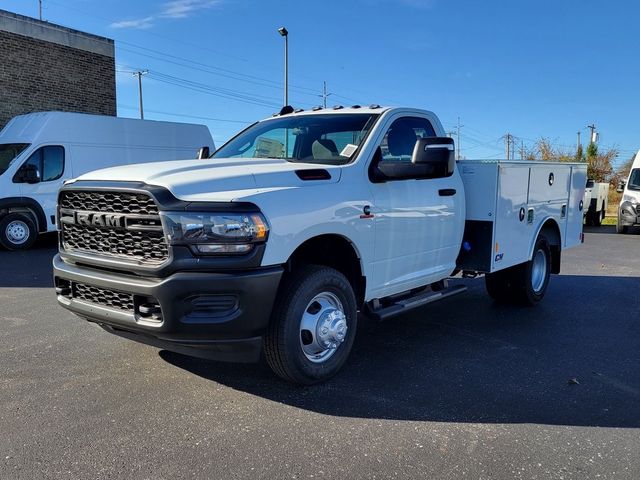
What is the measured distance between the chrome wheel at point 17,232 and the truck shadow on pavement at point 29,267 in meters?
0.27

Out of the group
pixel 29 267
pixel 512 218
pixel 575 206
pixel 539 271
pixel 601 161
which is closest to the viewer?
pixel 512 218

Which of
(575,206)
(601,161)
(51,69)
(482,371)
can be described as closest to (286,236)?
(482,371)

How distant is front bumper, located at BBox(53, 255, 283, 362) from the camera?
11.2ft

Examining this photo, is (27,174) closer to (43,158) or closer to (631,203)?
(43,158)

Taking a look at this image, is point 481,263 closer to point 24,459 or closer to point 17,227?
point 24,459

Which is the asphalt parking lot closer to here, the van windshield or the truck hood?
the truck hood

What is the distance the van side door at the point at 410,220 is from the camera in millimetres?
4523

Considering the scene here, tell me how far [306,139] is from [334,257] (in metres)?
1.23

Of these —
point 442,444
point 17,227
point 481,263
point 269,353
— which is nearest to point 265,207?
point 269,353

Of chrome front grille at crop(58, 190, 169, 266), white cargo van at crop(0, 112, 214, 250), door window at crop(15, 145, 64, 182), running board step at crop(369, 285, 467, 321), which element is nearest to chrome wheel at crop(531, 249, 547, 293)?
running board step at crop(369, 285, 467, 321)

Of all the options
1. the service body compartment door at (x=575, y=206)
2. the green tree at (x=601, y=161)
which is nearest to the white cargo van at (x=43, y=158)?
the service body compartment door at (x=575, y=206)

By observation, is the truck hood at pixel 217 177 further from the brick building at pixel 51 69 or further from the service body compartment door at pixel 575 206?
the brick building at pixel 51 69

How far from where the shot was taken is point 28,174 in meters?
12.1

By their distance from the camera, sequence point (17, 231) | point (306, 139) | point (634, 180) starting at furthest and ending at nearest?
point (634, 180) → point (17, 231) → point (306, 139)
